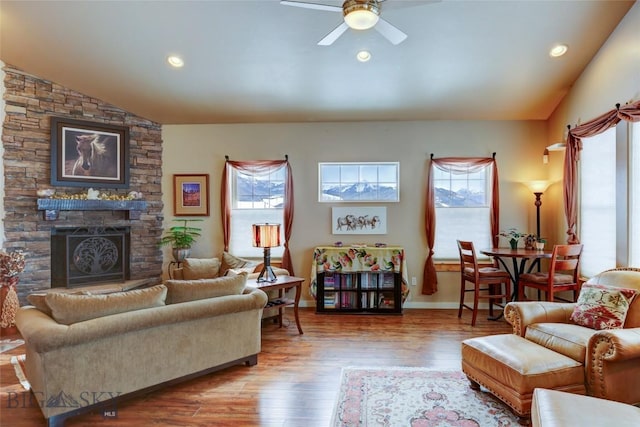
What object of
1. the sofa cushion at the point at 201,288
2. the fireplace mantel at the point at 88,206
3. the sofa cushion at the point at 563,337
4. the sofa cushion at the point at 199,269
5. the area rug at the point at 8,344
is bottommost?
the area rug at the point at 8,344

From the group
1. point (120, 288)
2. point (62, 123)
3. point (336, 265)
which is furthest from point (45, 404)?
point (62, 123)

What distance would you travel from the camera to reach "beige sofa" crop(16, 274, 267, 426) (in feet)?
7.34

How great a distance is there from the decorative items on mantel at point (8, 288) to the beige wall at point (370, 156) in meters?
1.82

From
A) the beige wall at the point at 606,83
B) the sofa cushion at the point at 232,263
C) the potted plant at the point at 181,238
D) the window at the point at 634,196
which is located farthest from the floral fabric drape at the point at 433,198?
the potted plant at the point at 181,238

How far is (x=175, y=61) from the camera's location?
406 centimetres

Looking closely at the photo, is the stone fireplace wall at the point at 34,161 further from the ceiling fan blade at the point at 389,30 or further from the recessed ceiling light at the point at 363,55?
the ceiling fan blade at the point at 389,30

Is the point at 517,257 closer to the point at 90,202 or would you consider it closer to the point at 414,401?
the point at 414,401

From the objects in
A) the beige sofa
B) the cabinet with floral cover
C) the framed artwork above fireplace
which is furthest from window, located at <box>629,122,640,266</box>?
the framed artwork above fireplace

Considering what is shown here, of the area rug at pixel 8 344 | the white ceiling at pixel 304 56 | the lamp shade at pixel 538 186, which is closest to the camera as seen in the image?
the white ceiling at pixel 304 56

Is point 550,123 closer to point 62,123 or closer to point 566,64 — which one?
point 566,64

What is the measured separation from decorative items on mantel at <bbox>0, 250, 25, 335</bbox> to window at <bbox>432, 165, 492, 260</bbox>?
527 cm

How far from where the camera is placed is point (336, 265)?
4914 mm

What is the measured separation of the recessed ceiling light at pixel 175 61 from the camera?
4001 mm

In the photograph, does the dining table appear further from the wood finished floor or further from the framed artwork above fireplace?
the framed artwork above fireplace
